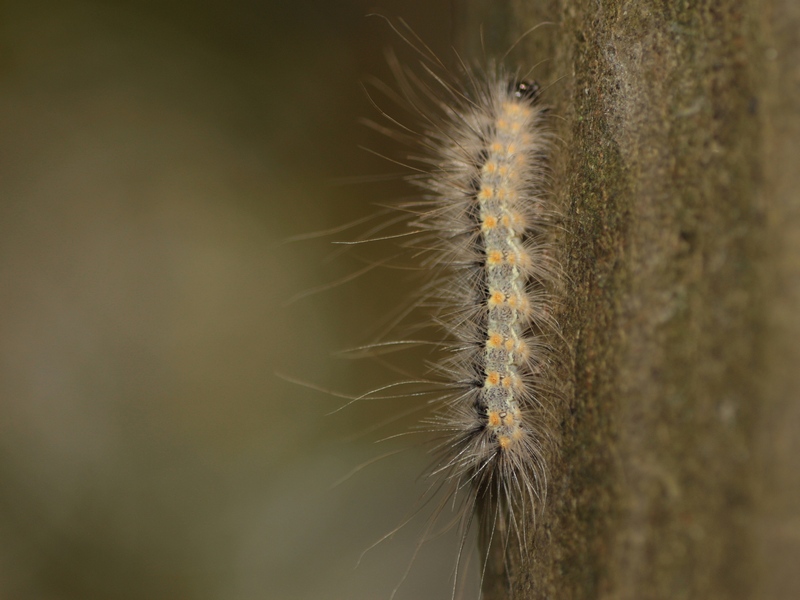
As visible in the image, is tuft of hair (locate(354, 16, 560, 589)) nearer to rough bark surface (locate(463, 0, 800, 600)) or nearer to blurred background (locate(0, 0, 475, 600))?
rough bark surface (locate(463, 0, 800, 600))

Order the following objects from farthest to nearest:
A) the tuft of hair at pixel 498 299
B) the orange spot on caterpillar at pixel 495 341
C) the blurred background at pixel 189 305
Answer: the blurred background at pixel 189 305, the orange spot on caterpillar at pixel 495 341, the tuft of hair at pixel 498 299

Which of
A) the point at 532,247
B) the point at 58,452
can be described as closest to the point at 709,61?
the point at 532,247

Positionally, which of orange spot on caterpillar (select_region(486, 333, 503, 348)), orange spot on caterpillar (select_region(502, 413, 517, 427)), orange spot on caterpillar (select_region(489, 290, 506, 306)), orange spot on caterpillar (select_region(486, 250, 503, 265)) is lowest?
orange spot on caterpillar (select_region(502, 413, 517, 427))

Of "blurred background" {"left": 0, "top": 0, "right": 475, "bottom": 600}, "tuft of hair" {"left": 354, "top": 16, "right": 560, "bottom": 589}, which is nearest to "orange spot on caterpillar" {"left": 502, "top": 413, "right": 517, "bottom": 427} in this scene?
"tuft of hair" {"left": 354, "top": 16, "right": 560, "bottom": 589}

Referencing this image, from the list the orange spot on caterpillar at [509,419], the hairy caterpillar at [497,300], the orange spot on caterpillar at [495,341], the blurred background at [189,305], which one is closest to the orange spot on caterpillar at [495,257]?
the hairy caterpillar at [497,300]

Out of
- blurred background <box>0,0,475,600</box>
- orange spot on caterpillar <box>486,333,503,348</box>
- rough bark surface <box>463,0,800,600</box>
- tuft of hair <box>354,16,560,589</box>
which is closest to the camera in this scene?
rough bark surface <box>463,0,800,600</box>

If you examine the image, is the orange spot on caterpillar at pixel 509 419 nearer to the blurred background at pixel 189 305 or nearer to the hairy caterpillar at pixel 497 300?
the hairy caterpillar at pixel 497 300
